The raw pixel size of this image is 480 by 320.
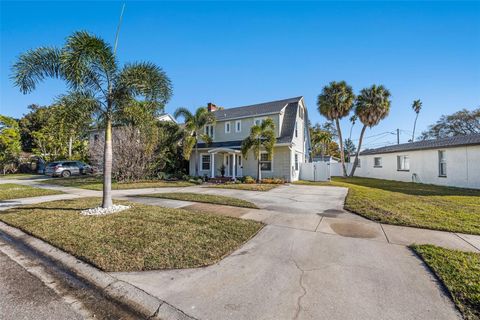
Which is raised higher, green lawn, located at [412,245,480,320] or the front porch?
the front porch

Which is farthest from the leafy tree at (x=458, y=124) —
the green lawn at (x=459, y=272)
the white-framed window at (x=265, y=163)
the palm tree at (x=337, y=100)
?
the green lawn at (x=459, y=272)

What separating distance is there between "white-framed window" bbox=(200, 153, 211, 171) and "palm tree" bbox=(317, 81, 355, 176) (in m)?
13.6

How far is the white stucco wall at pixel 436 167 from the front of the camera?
534 inches

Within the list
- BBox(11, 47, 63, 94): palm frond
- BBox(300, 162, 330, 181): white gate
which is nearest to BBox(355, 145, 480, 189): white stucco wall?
BBox(300, 162, 330, 181): white gate

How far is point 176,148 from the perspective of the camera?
61.0 ft

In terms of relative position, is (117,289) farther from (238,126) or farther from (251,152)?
(238,126)

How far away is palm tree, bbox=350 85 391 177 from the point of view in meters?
22.4

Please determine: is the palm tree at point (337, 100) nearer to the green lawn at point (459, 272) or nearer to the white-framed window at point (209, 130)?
the white-framed window at point (209, 130)

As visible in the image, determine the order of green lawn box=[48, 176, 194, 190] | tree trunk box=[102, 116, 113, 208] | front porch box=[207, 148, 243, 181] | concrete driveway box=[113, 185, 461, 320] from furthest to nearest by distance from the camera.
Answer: front porch box=[207, 148, 243, 181] → green lawn box=[48, 176, 194, 190] → tree trunk box=[102, 116, 113, 208] → concrete driveway box=[113, 185, 461, 320]

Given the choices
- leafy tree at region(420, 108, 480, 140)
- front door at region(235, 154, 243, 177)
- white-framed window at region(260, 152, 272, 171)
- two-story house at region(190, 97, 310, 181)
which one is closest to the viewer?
two-story house at region(190, 97, 310, 181)

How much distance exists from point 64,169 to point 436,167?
103 feet

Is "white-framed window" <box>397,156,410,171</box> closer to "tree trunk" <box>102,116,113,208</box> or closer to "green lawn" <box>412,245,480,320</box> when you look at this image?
"green lawn" <box>412,245,480,320</box>

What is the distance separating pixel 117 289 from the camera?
2.83 meters

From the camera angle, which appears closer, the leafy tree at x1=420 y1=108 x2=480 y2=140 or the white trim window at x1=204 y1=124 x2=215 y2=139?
the white trim window at x1=204 y1=124 x2=215 y2=139
